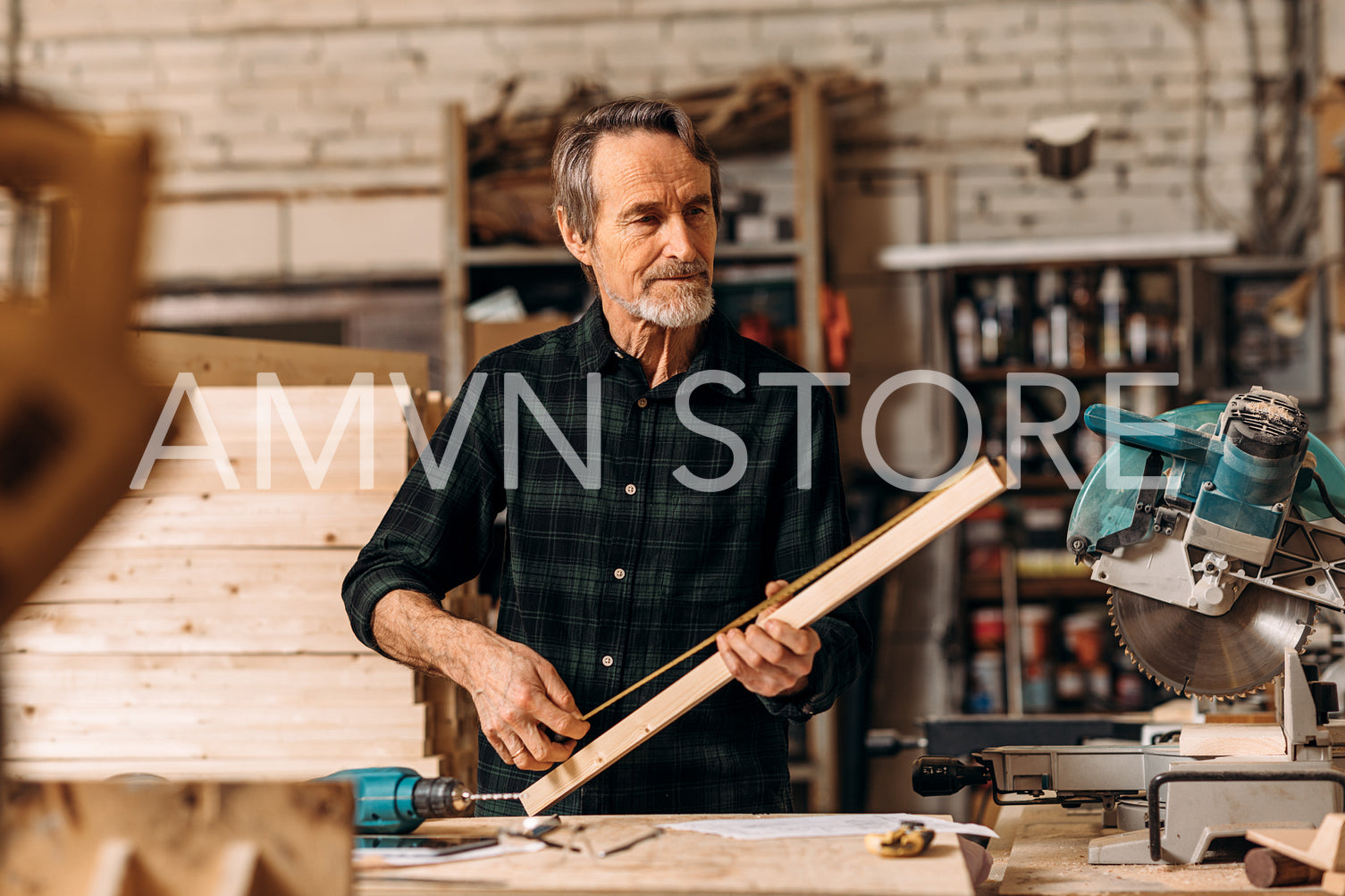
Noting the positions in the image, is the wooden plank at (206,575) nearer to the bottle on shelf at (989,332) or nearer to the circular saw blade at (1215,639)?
the circular saw blade at (1215,639)

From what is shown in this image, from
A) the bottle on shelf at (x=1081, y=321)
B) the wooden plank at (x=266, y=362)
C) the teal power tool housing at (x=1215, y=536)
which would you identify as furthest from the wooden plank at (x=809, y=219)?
the teal power tool housing at (x=1215, y=536)

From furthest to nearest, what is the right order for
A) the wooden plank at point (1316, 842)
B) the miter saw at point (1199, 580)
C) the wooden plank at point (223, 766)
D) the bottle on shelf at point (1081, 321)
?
the bottle on shelf at point (1081, 321), the wooden plank at point (223, 766), the miter saw at point (1199, 580), the wooden plank at point (1316, 842)

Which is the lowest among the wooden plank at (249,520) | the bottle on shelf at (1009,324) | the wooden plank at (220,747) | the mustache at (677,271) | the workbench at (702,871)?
the wooden plank at (220,747)

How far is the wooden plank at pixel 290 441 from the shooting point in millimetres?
2043

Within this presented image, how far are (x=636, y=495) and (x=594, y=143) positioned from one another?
512mm

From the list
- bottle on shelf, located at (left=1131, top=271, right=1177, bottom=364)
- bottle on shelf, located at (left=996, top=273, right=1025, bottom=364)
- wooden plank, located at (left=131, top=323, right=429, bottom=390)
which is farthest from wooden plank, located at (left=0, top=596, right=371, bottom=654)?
bottle on shelf, located at (left=1131, top=271, right=1177, bottom=364)

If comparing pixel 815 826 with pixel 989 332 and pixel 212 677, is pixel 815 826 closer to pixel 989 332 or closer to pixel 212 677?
pixel 212 677

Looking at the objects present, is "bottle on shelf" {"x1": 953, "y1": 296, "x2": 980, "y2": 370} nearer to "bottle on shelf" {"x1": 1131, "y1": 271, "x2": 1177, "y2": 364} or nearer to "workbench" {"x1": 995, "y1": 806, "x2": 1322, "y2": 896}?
"bottle on shelf" {"x1": 1131, "y1": 271, "x2": 1177, "y2": 364}

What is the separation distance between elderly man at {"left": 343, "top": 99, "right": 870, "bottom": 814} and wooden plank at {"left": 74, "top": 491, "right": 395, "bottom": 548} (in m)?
0.45

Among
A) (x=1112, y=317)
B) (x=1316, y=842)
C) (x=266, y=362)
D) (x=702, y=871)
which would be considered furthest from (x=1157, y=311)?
(x=702, y=871)

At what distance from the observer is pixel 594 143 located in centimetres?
165

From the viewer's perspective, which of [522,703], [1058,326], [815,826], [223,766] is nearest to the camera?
[815,826]

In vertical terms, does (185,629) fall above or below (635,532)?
below

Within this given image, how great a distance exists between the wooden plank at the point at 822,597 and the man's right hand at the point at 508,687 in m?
0.03
